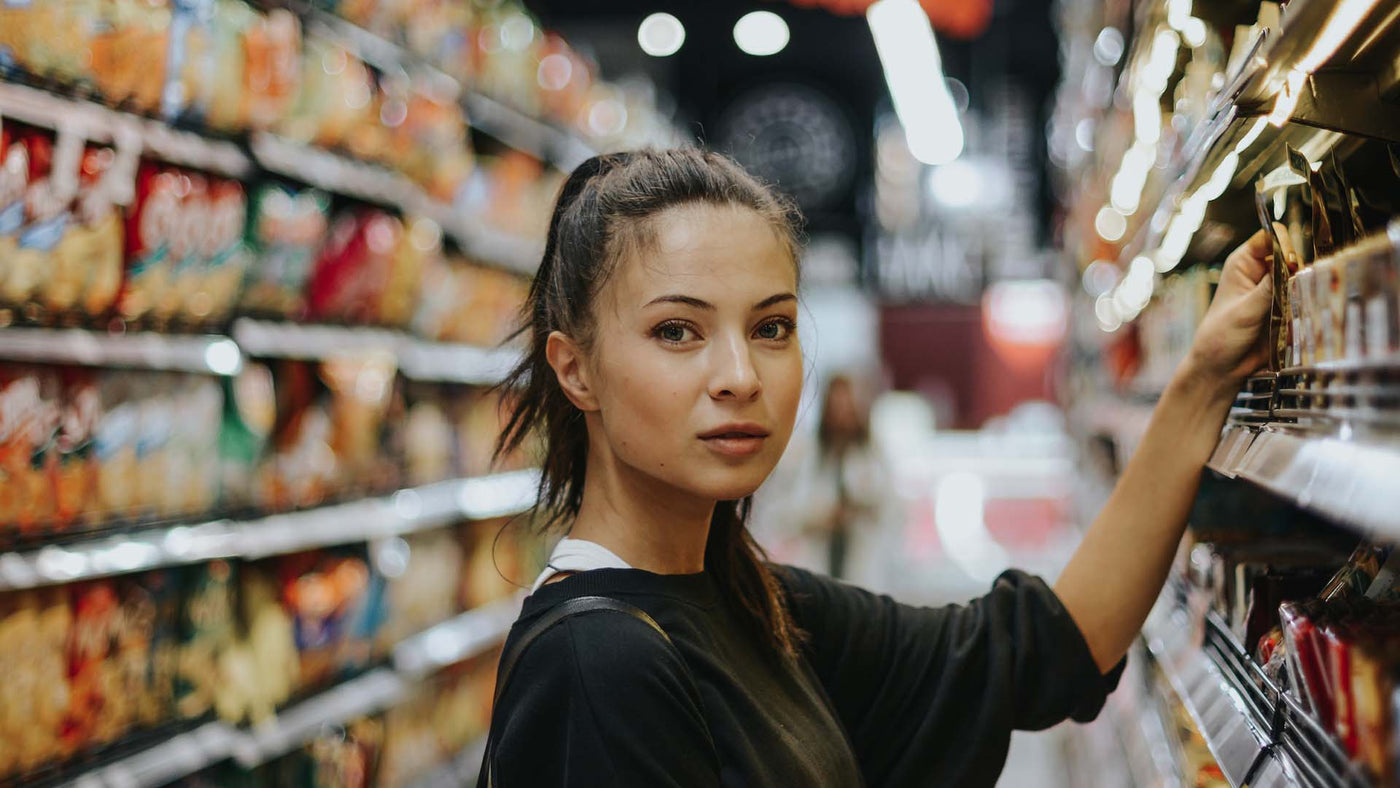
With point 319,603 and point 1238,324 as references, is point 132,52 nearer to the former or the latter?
point 319,603

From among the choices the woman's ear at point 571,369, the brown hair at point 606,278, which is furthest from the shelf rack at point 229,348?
the woman's ear at point 571,369

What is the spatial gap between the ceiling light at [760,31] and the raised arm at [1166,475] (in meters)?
8.46

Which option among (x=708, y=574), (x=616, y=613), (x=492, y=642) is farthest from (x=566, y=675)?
(x=492, y=642)

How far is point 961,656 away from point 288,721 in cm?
188

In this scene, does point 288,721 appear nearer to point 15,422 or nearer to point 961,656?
point 15,422

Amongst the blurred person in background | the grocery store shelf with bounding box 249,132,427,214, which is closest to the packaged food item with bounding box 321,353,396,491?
the grocery store shelf with bounding box 249,132,427,214

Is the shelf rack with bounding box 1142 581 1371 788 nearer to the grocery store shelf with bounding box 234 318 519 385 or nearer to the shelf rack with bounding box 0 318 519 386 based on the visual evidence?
the shelf rack with bounding box 0 318 519 386

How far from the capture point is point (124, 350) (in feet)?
7.52

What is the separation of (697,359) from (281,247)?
6.16 feet

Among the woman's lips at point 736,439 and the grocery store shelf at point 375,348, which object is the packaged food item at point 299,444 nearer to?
the grocery store shelf at point 375,348

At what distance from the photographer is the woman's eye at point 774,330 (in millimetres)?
1278

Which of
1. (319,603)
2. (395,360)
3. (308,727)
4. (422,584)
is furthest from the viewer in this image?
(422,584)

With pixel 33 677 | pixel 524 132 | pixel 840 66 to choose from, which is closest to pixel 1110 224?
pixel 524 132

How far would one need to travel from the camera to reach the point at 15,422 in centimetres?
209
